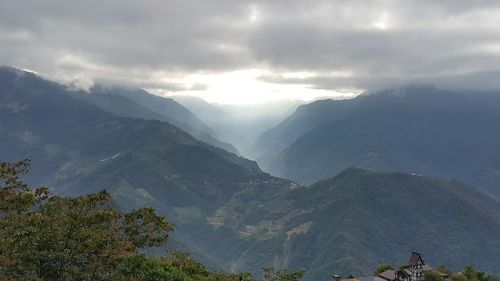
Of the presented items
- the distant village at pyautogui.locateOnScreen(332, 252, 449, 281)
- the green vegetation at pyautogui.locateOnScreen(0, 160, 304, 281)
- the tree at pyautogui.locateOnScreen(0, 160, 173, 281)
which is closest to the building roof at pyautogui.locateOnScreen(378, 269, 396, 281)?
the distant village at pyautogui.locateOnScreen(332, 252, 449, 281)

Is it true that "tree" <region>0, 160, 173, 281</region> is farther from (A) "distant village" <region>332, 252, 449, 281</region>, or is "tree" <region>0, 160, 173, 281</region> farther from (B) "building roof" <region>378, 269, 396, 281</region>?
(B) "building roof" <region>378, 269, 396, 281</region>

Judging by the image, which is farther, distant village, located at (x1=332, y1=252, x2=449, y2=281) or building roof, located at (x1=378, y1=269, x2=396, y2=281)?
building roof, located at (x1=378, y1=269, x2=396, y2=281)

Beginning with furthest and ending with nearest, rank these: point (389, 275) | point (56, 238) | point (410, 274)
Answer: point (389, 275)
point (410, 274)
point (56, 238)

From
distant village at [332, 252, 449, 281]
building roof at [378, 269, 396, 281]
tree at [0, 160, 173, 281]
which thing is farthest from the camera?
building roof at [378, 269, 396, 281]

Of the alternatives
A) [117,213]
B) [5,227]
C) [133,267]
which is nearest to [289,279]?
[133,267]

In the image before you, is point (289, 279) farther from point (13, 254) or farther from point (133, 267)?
point (13, 254)

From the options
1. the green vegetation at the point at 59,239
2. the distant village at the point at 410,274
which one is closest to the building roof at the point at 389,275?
the distant village at the point at 410,274

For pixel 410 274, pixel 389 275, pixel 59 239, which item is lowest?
pixel 389 275

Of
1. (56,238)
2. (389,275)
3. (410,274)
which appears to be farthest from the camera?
(389,275)

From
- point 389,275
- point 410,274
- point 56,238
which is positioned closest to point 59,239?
point 56,238

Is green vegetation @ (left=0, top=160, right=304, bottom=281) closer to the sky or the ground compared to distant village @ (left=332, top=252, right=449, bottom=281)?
closer to the sky

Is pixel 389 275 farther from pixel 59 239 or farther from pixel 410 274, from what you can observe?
pixel 59 239
